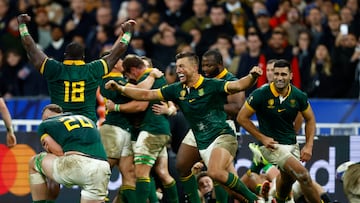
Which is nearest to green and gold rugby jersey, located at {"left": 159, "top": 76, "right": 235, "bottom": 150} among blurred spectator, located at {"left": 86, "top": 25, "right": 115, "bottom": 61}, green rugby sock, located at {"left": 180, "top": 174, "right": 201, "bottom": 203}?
green rugby sock, located at {"left": 180, "top": 174, "right": 201, "bottom": 203}

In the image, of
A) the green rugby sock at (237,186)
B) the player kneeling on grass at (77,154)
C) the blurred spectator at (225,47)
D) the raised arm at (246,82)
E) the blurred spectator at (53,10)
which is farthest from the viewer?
the blurred spectator at (53,10)

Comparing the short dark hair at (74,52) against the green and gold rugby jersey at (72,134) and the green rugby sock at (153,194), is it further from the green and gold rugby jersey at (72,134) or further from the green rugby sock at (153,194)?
the green rugby sock at (153,194)

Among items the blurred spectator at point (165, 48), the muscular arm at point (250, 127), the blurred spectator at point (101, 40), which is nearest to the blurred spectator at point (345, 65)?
the blurred spectator at point (165, 48)

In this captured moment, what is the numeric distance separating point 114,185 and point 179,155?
230cm

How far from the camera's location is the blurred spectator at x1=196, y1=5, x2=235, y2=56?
2336cm

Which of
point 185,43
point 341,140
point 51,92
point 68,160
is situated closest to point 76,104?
point 51,92

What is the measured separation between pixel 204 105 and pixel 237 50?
23.1 feet

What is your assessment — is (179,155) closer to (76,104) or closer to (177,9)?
(76,104)

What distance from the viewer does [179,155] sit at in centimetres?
1714

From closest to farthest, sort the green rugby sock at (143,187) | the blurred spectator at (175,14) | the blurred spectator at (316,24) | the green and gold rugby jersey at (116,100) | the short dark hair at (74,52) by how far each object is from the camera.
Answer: the short dark hair at (74,52) → the green rugby sock at (143,187) → the green and gold rugby jersey at (116,100) → the blurred spectator at (316,24) → the blurred spectator at (175,14)

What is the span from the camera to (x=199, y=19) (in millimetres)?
24156

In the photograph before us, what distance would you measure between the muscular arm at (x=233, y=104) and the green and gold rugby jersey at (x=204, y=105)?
82 centimetres

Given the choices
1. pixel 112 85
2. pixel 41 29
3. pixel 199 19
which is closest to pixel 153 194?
pixel 112 85

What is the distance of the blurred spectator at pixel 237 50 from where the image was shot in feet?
73.7
